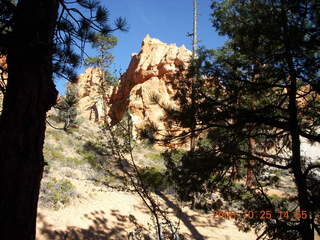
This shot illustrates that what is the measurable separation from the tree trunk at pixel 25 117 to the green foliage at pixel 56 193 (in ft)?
20.4

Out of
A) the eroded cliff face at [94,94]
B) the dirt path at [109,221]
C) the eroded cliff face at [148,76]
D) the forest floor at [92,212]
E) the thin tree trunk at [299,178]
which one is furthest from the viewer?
the eroded cliff face at [148,76]

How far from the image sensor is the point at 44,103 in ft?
5.84

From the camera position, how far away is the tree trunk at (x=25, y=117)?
1.50 metres

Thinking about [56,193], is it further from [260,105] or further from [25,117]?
[260,105]

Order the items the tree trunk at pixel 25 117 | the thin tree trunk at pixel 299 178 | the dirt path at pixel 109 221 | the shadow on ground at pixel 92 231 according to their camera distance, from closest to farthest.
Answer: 1. the tree trunk at pixel 25 117
2. the thin tree trunk at pixel 299 178
3. the shadow on ground at pixel 92 231
4. the dirt path at pixel 109 221

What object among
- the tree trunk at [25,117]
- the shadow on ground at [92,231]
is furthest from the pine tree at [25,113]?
the shadow on ground at [92,231]

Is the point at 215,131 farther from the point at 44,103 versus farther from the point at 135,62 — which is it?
the point at 135,62

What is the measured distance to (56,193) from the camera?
7395 millimetres

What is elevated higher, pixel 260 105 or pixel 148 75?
pixel 148 75

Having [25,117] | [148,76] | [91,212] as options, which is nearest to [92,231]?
[91,212]

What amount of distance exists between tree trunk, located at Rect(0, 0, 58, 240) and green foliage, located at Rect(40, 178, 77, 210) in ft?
20.4

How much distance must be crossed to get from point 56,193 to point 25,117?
6777 millimetres

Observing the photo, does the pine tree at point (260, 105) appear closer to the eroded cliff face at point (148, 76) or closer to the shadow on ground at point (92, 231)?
the shadow on ground at point (92, 231)

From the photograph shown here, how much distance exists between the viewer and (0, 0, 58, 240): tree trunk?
150 cm
